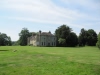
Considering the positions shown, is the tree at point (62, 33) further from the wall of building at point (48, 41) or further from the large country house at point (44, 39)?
the large country house at point (44, 39)

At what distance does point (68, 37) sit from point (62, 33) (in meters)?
3.75

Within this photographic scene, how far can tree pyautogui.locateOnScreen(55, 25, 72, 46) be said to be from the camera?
92.5 meters

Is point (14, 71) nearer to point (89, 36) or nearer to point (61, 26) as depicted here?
point (61, 26)

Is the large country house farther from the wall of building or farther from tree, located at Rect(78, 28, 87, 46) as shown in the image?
tree, located at Rect(78, 28, 87, 46)

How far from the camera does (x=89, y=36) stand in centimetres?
10650

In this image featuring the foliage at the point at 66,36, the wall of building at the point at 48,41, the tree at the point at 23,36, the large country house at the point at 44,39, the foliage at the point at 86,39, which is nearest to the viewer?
the foliage at the point at 66,36

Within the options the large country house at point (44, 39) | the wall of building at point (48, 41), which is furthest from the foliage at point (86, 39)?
the large country house at point (44, 39)

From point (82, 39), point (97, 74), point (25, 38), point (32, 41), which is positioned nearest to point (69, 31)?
point (82, 39)

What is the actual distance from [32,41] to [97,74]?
308 feet

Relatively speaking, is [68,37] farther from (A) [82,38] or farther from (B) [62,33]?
(A) [82,38]

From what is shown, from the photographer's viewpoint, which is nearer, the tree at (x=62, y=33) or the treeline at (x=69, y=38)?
the tree at (x=62, y=33)

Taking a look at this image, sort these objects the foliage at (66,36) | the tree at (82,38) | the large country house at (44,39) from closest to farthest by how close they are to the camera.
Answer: the foliage at (66,36), the large country house at (44,39), the tree at (82,38)

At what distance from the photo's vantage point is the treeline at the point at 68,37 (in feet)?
311

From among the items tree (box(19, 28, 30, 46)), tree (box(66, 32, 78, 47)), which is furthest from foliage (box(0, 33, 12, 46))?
tree (box(66, 32, 78, 47))
